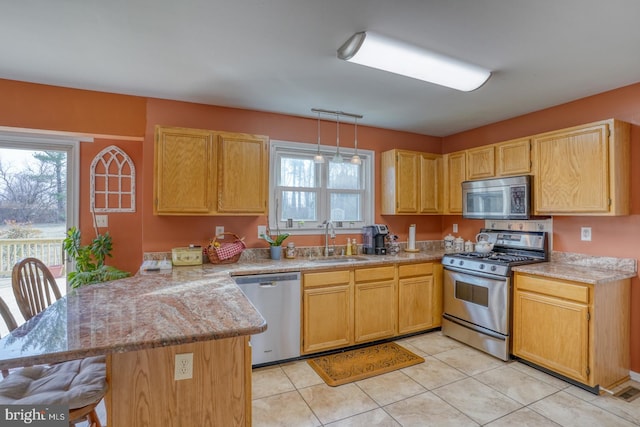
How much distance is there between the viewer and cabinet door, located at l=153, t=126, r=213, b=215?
2678mm

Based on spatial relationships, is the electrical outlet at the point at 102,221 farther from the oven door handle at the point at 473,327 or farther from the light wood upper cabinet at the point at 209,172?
the oven door handle at the point at 473,327

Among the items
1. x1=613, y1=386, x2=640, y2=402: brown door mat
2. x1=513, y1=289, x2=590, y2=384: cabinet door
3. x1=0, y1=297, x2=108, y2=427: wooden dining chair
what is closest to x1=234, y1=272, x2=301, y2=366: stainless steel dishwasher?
x1=0, y1=297, x2=108, y2=427: wooden dining chair

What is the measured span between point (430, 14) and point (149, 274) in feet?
8.48

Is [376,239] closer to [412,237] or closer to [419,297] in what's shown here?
[412,237]

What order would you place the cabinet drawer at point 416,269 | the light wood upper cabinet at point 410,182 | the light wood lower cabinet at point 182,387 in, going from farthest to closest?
the light wood upper cabinet at point 410,182 → the cabinet drawer at point 416,269 → the light wood lower cabinet at point 182,387

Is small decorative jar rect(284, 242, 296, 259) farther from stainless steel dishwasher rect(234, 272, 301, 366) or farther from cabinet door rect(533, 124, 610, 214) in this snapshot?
cabinet door rect(533, 124, 610, 214)

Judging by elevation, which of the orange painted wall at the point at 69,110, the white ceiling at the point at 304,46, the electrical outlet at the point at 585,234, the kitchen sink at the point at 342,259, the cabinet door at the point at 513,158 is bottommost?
the kitchen sink at the point at 342,259

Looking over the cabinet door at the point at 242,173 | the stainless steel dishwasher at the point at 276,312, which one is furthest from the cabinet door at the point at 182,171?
the stainless steel dishwasher at the point at 276,312

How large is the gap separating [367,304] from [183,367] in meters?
2.12

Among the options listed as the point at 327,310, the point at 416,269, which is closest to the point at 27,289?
the point at 327,310

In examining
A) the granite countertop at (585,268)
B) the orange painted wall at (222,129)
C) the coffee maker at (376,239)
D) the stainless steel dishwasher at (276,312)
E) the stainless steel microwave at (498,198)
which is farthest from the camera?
the coffee maker at (376,239)

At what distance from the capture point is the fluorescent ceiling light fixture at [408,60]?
6.22 ft

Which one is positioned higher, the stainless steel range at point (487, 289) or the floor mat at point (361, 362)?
the stainless steel range at point (487, 289)

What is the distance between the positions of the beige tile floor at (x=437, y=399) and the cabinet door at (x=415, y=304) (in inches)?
21.8
